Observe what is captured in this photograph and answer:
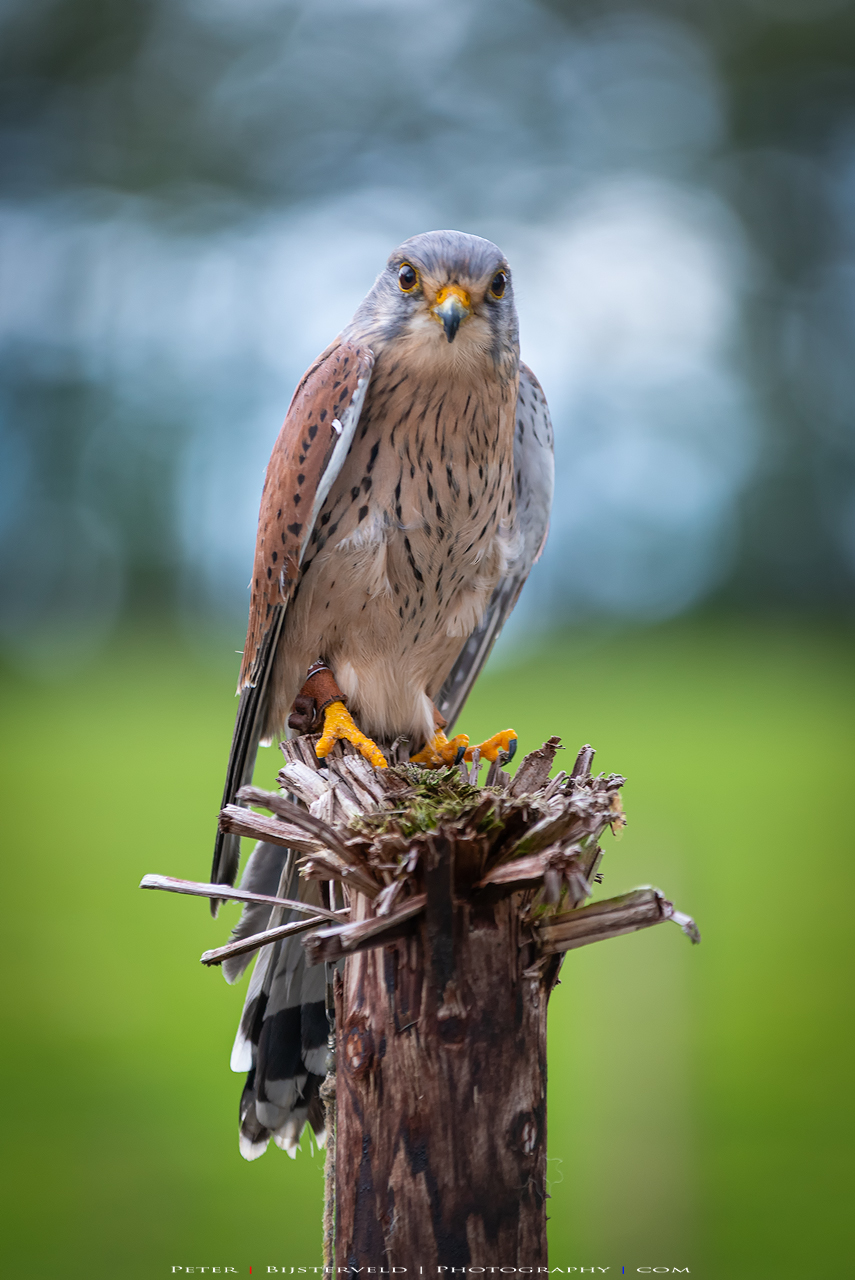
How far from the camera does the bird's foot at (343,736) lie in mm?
1802

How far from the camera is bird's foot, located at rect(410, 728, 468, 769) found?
2.10m

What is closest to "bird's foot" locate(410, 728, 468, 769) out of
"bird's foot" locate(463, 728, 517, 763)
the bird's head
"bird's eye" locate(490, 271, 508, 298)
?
"bird's foot" locate(463, 728, 517, 763)

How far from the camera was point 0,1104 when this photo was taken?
4062mm

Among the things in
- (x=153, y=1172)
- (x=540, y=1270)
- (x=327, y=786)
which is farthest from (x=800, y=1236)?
(x=327, y=786)

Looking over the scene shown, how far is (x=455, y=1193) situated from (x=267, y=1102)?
0.74m

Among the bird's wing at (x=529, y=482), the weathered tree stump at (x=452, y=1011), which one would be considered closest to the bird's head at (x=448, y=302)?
the bird's wing at (x=529, y=482)

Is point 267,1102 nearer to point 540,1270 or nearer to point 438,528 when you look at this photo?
point 540,1270

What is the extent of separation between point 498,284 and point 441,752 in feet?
3.23

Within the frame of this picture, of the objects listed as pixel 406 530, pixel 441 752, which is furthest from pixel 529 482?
pixel 441 752

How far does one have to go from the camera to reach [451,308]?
1.83 meters

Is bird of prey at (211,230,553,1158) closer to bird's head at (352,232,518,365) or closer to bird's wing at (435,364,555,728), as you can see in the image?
bird's head at (352,232,518,365)

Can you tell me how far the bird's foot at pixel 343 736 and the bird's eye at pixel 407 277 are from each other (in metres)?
0.86

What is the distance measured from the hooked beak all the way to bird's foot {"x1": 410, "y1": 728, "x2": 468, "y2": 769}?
843 mm

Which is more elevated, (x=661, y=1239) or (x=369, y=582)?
(x=369, y=582)
